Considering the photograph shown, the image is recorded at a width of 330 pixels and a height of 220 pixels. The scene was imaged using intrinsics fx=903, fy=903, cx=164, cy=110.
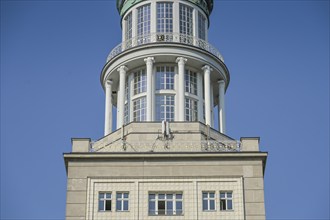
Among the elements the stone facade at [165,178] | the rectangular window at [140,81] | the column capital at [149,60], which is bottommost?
the stone facade at [165,178]

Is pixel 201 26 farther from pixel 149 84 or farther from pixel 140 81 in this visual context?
pixel 149 84

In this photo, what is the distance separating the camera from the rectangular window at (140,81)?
212ft

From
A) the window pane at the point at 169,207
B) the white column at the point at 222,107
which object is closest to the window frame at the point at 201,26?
the white column at the point at 222,107

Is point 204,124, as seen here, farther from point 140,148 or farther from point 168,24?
point 168,24

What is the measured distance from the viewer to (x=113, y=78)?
6644cm

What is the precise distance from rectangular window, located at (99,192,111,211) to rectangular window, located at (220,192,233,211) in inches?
279

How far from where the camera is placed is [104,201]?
5700cm

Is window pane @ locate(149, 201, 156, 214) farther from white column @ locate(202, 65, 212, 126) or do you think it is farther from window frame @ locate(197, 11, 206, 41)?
window frame @ locate(197, 11, 206, 41)

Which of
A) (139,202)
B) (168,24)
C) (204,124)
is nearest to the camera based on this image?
(139,202)

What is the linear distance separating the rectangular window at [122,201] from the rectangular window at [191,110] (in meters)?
8.75

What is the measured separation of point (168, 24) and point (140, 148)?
1152 centimetres

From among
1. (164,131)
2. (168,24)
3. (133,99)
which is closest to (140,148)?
(164,131)

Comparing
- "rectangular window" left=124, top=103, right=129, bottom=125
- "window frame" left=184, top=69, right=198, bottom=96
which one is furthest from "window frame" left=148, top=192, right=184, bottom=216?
"window frame" left=184, top=69, right=198, bottom=96

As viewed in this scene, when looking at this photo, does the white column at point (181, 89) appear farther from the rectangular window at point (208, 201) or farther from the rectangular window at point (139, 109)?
the rectangular window at point (208, 201)
